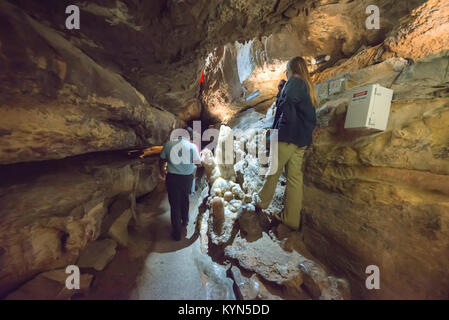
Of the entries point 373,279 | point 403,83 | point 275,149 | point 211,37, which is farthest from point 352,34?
point 373,279

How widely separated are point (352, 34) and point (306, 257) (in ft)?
15.9

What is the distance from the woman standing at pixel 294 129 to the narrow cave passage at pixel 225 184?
2.2 inches

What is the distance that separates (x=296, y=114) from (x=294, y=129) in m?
0.23

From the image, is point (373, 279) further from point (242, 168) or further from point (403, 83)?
point (242, 168)

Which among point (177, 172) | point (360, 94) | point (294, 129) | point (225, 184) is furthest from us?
point (225, 184)

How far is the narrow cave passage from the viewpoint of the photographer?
5.23 ft

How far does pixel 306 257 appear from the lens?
7.59ft

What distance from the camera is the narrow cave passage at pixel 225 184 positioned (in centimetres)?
159

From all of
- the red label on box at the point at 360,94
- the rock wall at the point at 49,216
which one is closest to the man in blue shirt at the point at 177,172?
the rock wall at the point at 49,216

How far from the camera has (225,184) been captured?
4.14m

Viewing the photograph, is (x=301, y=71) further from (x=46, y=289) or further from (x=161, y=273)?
(x=46, y=289)

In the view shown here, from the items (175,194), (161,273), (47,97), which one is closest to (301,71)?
(175,194)

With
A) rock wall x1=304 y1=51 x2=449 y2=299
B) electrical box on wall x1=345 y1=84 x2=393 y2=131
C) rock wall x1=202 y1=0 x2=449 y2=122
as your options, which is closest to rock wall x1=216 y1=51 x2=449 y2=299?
rock wall x1=304 y1=51 x2=449 y2=299
